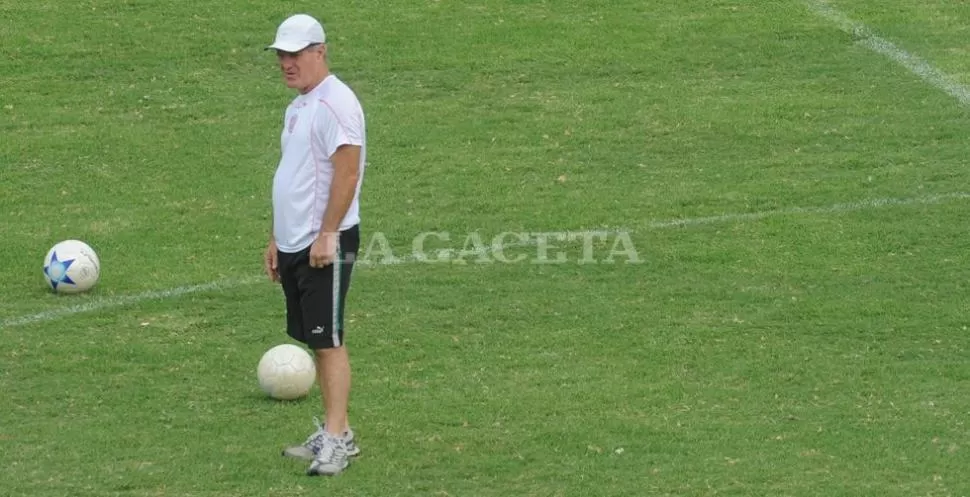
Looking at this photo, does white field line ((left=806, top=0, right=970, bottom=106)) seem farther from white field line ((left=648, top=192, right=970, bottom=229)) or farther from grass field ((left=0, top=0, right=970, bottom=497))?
white field line ((left=648, top=192, right=970, bottom=229))

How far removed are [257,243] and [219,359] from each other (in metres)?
2.05

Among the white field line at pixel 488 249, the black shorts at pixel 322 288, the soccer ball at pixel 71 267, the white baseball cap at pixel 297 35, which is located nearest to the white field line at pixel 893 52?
the white field line at pixel 488 249

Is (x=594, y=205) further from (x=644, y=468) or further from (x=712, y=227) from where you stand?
(x=644, y=468)

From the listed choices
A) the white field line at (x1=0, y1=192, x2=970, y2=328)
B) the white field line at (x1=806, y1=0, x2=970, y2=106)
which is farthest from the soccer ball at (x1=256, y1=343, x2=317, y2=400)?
the white field line at (x1=806, y1=0, x2=970, y2=106)

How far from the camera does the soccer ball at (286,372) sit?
810cm

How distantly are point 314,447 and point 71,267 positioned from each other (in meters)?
2.98

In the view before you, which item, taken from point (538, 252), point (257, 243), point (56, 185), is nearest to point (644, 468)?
point (538, 252)

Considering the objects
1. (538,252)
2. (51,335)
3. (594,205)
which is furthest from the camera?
(594,205)

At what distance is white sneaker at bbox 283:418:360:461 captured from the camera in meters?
7.42

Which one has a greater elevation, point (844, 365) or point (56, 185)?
point (56, 185)

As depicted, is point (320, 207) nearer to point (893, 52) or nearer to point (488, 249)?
point (488, 249)

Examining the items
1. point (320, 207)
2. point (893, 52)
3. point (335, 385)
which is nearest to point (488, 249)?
point (335, 385)

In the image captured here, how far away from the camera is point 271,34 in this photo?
14.9 m

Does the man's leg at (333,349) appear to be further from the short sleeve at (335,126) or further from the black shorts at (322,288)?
the short sleeve at (335,126)
